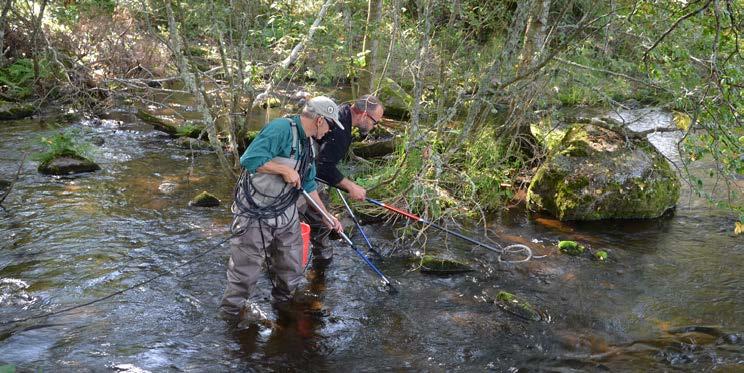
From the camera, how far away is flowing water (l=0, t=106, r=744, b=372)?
4.88 m

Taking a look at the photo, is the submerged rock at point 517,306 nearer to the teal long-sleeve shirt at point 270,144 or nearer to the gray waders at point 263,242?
the gray waders at point 263,242

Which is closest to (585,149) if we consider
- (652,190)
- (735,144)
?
(652,190)

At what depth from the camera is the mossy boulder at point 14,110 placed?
1191cm

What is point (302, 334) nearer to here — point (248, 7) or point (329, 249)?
point (329, 249)

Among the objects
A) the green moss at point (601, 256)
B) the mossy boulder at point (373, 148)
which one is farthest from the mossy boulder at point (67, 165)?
the green moss at point (601, 256)

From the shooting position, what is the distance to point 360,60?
9492 mm

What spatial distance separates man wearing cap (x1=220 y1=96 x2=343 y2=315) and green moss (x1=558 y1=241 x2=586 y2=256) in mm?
3575

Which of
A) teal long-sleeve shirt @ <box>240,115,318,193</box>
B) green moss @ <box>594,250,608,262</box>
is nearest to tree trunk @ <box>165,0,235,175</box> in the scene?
teal long-sleeve shirt @ <box>240,115,318,193</box>

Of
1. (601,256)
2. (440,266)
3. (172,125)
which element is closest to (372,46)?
(172,125)

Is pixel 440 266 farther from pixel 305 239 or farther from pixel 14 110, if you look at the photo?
pixel 14 110

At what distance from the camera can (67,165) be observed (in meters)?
9.16

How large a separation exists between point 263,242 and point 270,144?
896 millimetres

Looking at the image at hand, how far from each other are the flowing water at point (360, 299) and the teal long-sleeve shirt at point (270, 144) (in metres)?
1.56

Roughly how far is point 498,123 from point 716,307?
4694 mm
